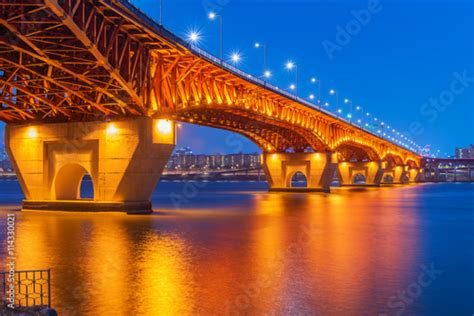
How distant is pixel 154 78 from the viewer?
39.5 metres

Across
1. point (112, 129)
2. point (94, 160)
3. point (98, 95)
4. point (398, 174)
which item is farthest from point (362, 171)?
point (98, 95)

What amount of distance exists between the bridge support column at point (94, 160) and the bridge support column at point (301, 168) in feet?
157

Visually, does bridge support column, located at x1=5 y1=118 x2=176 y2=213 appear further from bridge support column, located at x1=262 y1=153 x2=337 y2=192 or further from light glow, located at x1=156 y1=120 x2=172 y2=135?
bridge support column, located at x1=262 y1=153 x2=337 y2=192

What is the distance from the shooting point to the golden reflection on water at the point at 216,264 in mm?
12906

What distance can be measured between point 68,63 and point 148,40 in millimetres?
6845

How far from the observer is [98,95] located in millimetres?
37438

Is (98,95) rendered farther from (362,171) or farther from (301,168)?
(362,171)

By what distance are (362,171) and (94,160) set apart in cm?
9920

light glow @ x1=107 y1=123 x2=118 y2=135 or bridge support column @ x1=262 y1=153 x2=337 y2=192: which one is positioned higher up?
light glow @ x1=107 y1=123 x2=118 y2=135

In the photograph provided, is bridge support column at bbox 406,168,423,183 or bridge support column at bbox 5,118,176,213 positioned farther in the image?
bridge support column at bbox 406,168,423,183

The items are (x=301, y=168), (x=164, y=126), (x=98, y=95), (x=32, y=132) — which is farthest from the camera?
(x=301, y=168)

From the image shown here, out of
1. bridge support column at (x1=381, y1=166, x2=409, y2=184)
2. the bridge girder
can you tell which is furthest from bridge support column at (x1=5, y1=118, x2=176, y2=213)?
bridge support column at (x1=381, y1=166, x2=409, y2=184)

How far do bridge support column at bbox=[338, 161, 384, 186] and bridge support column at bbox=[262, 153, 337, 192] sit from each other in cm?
4075

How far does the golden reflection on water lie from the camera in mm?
12906
